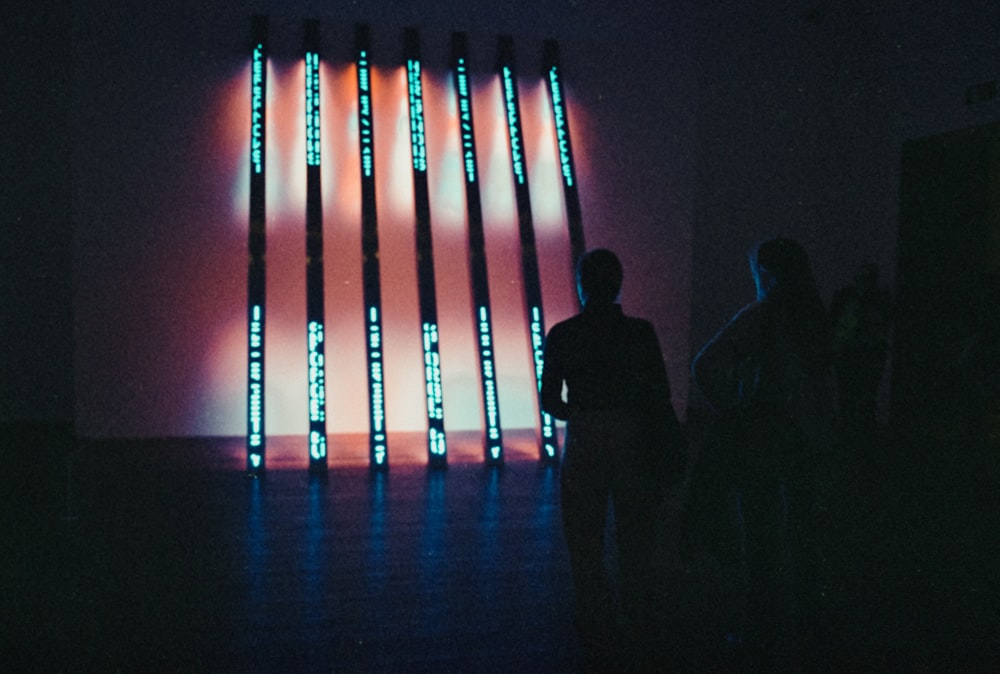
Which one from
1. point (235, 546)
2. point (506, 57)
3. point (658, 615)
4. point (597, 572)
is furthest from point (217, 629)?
point (506, 57)

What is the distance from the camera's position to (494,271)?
7.70 meters

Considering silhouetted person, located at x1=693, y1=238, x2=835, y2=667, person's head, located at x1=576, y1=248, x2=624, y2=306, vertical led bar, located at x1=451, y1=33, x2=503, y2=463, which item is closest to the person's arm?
person's head, located at x1=576, y1=248, x2=624, y2=306

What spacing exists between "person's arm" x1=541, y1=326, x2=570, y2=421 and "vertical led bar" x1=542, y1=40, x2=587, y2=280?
4240mm

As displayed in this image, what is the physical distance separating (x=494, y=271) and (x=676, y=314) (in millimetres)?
1698

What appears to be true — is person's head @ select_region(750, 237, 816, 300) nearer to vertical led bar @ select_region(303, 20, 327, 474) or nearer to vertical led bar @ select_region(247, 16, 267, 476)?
vertical led bar @ select_region(303, 20, 327, 474)

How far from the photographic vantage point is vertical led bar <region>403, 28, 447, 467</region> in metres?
6.74

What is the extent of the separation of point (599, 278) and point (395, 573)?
1966mm

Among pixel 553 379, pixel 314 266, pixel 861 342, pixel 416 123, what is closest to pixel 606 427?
pixel 553 379

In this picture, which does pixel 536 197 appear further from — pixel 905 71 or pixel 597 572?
pixel 597 572

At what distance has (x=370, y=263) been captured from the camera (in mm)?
7043

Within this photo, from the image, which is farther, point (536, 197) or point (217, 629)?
point (536, 197)

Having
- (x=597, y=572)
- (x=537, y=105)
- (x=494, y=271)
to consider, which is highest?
(x=537, y=105)

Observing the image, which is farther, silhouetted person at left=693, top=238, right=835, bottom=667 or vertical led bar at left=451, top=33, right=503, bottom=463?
vertical led bar at left=451, top=33, right=503, bottom=463

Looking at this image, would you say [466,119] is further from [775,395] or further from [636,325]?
[775,395]
